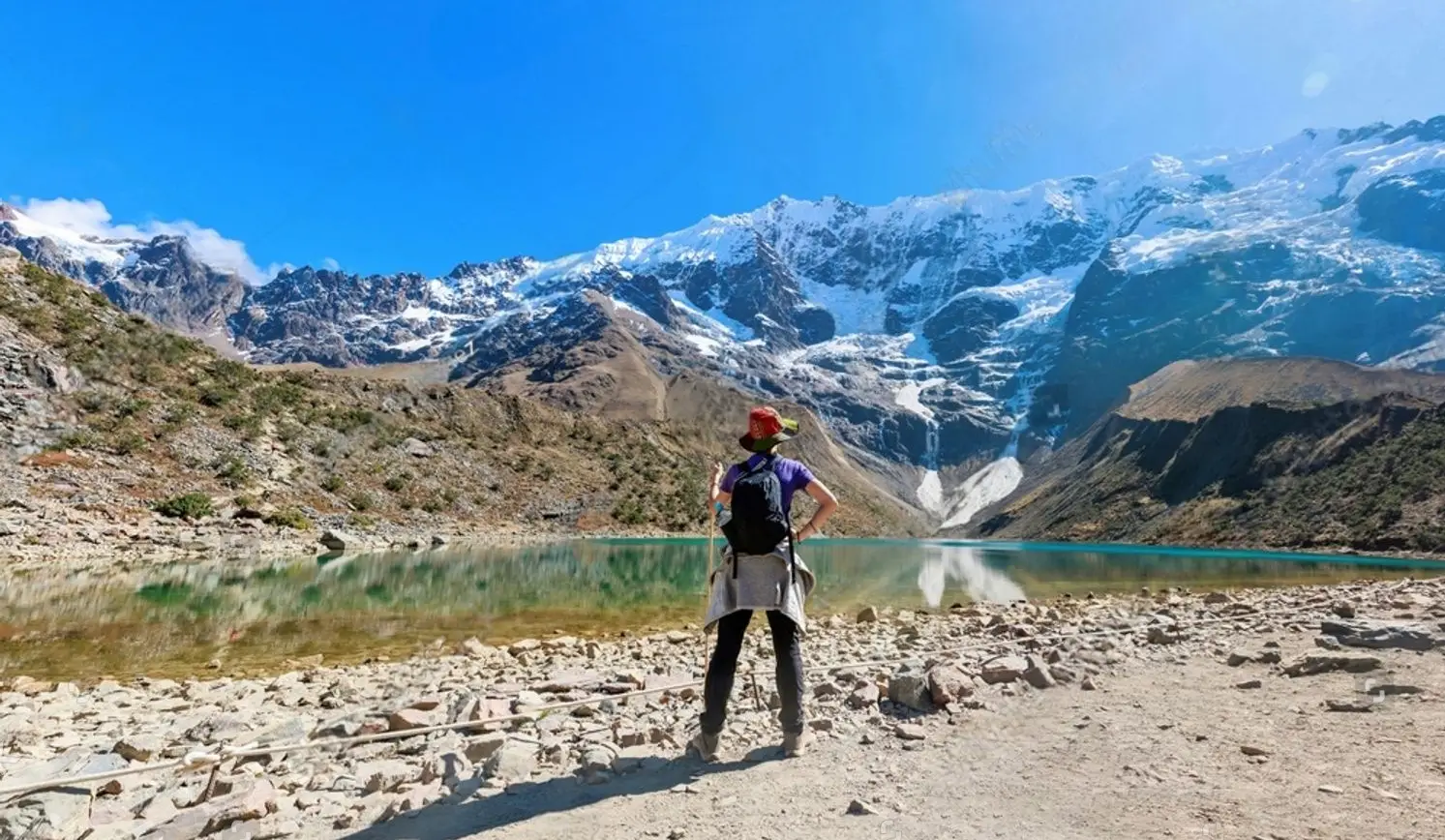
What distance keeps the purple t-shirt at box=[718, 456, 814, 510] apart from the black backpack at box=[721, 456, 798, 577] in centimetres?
18

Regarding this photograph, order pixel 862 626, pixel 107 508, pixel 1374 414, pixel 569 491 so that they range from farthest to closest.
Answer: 1. pixel 1374 414
2. pixel 569 491
3. pixel 107 508
4. pixel 862 626

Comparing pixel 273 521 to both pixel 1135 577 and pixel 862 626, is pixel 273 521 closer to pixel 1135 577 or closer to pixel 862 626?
pixel 862 626

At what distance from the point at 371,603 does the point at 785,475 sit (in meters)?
20.1

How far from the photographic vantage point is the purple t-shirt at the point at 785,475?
6.20 metres

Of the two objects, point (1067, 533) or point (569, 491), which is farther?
point (1067, 533)

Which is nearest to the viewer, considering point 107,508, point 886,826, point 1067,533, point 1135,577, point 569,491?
point 886,826

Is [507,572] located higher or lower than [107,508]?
lower

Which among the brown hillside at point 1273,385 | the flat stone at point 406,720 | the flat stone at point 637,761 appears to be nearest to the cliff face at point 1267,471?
the brown hillside at point 1273,385

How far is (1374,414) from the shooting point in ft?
324

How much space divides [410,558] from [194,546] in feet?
34.2

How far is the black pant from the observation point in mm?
5902

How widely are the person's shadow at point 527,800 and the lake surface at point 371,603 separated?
999 centimetres

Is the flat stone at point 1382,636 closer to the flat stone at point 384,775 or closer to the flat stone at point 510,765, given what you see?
the flat stone at point 510,765

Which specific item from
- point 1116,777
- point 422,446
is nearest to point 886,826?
point 1116,777
